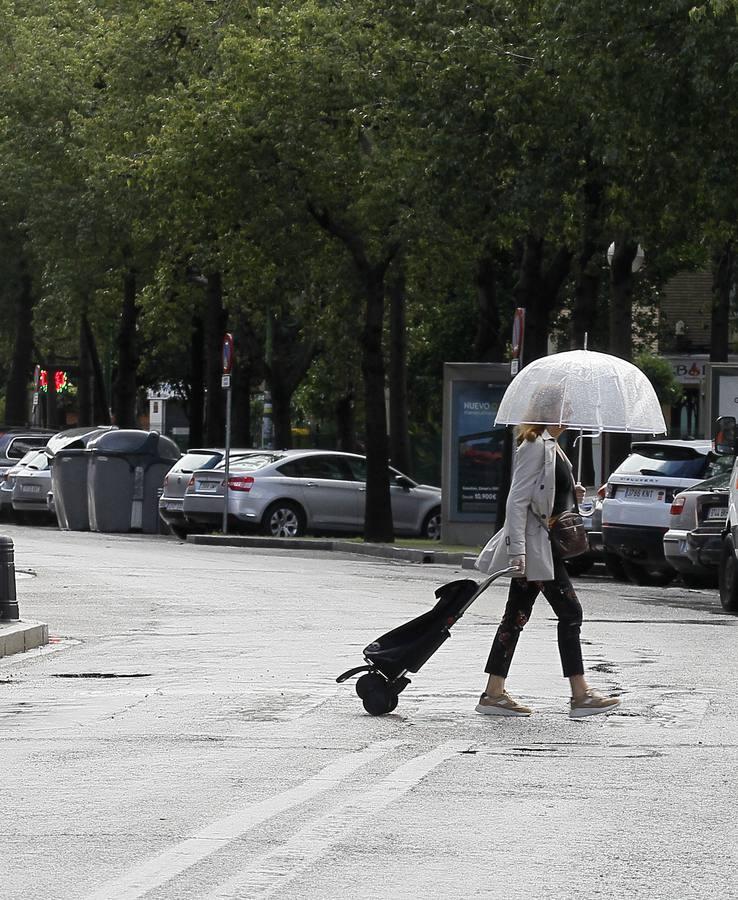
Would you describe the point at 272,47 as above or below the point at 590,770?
above

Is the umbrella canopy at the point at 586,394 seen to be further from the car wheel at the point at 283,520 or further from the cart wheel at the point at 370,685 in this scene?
the car wheel at the point at 283,520

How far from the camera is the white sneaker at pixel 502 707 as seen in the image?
1063cm

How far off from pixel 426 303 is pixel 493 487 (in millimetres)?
12389

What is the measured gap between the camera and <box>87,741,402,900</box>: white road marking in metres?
6.28

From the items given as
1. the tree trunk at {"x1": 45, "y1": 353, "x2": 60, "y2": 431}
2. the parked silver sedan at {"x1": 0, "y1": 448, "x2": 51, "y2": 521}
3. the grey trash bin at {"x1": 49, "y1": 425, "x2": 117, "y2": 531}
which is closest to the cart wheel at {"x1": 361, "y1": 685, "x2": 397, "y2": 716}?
the grey trash bin at {"x1": 49, "y1": 425, "x2": 117, "y2": 531}

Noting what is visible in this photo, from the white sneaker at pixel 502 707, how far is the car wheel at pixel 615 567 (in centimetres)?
1333

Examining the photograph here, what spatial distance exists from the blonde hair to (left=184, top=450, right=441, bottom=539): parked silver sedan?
72.4ft

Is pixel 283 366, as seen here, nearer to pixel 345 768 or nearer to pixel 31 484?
pixel 31 484

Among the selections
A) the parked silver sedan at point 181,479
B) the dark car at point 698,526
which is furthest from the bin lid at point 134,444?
the dark car at point 698,526

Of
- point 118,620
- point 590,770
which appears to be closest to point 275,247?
point 118,620

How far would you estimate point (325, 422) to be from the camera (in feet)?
236

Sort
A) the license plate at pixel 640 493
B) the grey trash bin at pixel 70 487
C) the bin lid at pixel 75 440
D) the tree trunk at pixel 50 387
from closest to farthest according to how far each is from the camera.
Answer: the license plate at pixel 640 493 < the grey trash bin at pixel 70 487 < the bin lid at pixel 75 440 < the tree trunk at pixel 50 387

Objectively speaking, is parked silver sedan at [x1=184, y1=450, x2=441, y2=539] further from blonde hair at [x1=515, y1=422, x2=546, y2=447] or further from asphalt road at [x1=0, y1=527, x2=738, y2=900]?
blonde hair at [x1=515, y1=422, x2=546, y2=447]

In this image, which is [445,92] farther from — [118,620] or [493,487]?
[118,620]
